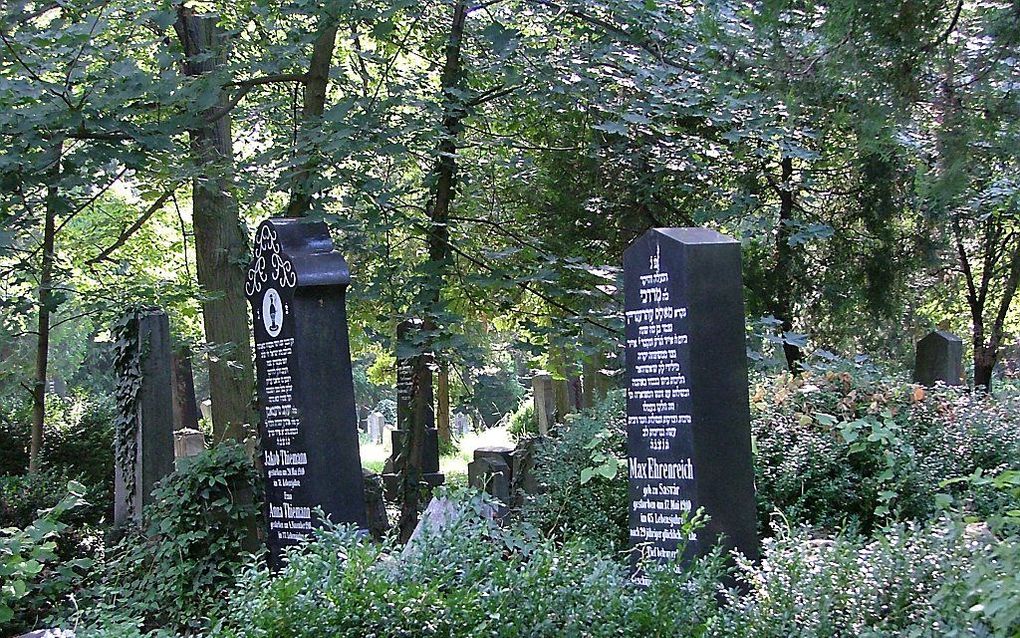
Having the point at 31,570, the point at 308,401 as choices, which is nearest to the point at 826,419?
the point at 308,401

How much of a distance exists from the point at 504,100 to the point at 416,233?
5.60 feet

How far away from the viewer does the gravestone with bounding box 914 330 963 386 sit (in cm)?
1277

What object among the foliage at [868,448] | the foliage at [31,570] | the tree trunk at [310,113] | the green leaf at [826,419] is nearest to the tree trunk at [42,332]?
the tree trunk at [310,113]

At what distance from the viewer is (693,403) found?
276 inches

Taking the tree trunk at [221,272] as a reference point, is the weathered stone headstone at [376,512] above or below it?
below

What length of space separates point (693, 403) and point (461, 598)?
319cm

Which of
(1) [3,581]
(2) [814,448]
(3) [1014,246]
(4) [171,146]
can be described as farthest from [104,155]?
(3) [1014,246]

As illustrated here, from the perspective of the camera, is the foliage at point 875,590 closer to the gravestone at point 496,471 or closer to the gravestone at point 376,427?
the gravestone at point 496,471

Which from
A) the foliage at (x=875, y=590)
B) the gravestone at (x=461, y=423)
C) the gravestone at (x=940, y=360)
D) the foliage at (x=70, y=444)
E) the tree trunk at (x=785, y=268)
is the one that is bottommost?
the gravestone at (x=461, y=423)

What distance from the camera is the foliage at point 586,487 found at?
27.1 feet

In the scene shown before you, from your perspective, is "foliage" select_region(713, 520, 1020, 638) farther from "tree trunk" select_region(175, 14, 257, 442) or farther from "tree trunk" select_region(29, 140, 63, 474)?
"tree trunk" select_region(175, 14, 257, 442)

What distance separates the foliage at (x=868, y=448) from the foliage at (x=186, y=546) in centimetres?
403

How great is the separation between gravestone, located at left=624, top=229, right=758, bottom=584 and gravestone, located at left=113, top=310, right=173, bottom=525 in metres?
4.28

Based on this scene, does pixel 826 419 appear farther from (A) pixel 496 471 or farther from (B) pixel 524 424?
(B) pixel 524 424
